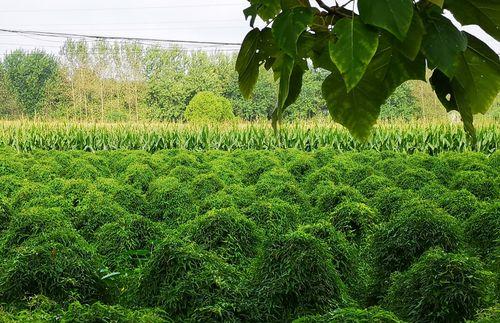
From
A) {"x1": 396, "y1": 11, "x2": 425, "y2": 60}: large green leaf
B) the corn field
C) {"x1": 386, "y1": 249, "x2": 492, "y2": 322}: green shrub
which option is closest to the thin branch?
{"x1": 396, "y1": 11, "x2": 425, "y2": 60}: large green leaf

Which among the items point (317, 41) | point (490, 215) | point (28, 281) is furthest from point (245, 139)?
point (317, 41)

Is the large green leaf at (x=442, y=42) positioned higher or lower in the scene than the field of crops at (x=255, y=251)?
higher

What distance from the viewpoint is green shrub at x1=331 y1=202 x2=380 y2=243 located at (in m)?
5.19

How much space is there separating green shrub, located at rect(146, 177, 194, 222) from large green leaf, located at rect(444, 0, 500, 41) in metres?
5.69

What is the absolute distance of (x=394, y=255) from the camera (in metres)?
4.20

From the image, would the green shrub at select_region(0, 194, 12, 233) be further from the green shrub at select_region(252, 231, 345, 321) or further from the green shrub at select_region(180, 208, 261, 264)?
the green shrub at select_region(252, 231, 345, 321)

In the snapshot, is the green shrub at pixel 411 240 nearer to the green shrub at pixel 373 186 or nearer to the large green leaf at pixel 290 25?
the green shrub at pixel 373 186

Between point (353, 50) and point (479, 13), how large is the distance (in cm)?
15

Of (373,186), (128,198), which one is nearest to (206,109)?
(128,198)

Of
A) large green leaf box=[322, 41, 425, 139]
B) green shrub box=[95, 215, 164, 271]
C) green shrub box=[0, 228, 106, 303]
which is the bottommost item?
green shrub box=[95, 215, 164, 271]

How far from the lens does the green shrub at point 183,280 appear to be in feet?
10.9

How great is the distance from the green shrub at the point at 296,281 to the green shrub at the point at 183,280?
0.69ft

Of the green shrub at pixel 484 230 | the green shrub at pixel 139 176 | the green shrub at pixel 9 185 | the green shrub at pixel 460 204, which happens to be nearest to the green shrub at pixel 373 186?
the green shrub at pixel 460 204

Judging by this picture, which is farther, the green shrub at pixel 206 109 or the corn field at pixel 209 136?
the green shrub at pixel 206 109
